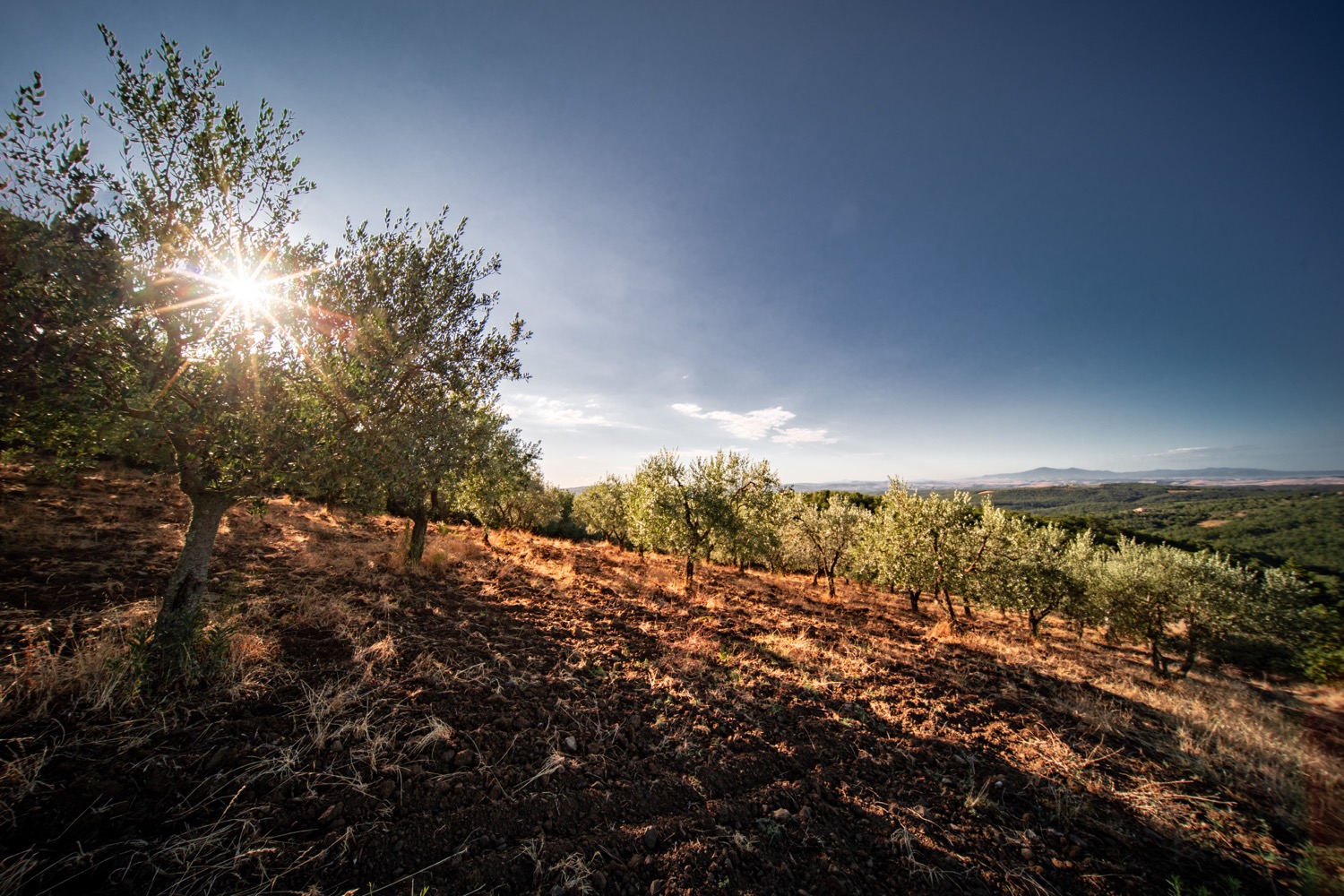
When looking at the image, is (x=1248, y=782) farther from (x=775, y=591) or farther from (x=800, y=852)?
(x=775, y=591)

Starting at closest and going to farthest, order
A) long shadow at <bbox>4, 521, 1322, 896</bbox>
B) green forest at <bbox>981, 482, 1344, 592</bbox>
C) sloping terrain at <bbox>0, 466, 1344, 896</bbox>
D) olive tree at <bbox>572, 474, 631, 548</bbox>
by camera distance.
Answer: long shadow at <bbox>4, 521, 1322, 896</bbox>
sloping terrain at <bbox>0, 466, 1344, 896</bbox>
olive tree at <bbox>572, 474, 631, 548</bbox>
green forest at <bbox>981, 482, 1344, 592</bbox>

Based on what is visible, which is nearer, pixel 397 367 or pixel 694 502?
pixel 397 367

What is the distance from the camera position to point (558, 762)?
585cm

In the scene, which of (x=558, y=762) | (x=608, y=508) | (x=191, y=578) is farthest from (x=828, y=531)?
(x=191, y=578)

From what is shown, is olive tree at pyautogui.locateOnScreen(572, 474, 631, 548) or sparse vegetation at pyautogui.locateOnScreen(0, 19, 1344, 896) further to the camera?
olive tree at pyautogui.locateOnScreen(572, 474, 631, 548)

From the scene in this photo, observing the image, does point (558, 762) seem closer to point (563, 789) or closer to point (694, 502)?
point (563, 789)

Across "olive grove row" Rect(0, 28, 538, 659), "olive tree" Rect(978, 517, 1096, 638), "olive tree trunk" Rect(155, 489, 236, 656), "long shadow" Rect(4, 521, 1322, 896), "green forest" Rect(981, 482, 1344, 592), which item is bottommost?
"green forest" Rect(981, 482, 1344, 592)

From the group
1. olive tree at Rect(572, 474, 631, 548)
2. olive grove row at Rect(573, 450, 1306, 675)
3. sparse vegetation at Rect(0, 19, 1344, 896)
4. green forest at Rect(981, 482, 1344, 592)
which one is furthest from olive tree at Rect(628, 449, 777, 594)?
green forest at Rect(981, 482, 1344, 592)

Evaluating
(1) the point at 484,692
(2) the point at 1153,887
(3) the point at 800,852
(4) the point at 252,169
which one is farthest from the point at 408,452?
(2) the point at 1153,887

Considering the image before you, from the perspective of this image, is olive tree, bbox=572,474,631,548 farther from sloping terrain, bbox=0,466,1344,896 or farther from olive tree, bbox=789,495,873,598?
sloping terrain, bbox=0,466,1344,896

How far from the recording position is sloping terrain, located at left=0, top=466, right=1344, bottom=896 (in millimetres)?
4297

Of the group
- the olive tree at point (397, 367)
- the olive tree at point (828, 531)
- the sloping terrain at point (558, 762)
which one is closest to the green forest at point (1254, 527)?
the olive tree at point (828, 531)

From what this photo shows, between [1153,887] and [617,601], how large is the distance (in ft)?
42.4

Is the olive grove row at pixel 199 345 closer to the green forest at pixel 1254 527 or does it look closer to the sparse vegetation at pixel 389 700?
the sparse vegetation at pixel 389 700
